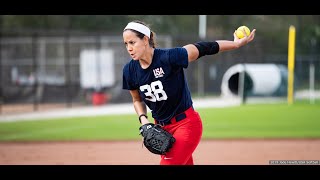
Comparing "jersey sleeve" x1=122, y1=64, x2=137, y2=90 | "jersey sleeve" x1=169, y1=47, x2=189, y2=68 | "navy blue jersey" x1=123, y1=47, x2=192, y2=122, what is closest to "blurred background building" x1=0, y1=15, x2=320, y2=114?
"jersey sleeve" x1=122, y1=64, x2=137, y2=90

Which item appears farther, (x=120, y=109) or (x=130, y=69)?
(x=120, y=109)

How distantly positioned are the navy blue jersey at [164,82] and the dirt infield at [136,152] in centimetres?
384

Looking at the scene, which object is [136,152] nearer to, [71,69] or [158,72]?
[158,72]

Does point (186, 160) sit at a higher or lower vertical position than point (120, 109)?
higher

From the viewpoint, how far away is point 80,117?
1750 cm

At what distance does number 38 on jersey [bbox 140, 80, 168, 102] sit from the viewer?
5194 millimetres

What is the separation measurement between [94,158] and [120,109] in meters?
10.7

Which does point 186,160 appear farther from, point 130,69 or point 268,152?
point 268,152

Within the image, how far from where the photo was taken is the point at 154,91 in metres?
5.22

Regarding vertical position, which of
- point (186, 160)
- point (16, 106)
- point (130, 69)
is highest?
point (130, 69)

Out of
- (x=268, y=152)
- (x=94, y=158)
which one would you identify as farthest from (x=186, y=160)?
(x=268, y=152)

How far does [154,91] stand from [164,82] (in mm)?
134

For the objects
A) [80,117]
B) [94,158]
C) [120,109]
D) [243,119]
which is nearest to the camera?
[94,158]

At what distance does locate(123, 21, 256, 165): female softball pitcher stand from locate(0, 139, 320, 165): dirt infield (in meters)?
3.81
